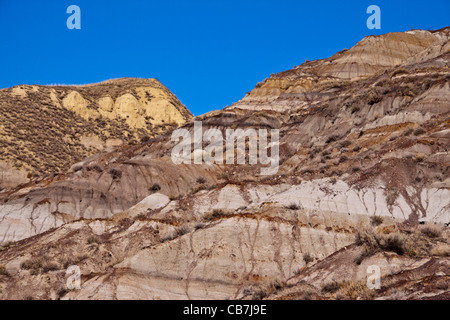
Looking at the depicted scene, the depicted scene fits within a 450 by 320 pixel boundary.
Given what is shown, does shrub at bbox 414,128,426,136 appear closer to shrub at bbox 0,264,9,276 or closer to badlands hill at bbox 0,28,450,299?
badlands hill at bbox 0,28,450,299

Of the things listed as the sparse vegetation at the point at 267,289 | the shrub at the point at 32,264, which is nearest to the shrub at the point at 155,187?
the shrub at the point at 32,264

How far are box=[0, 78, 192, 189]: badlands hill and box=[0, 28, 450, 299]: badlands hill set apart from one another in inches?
895

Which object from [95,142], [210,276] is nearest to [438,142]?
[210,276]

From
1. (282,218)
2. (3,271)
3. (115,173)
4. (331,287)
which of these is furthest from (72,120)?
(331,287)

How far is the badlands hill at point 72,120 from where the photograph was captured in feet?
205

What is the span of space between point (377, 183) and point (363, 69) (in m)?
38.4

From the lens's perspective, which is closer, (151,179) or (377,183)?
(377,183)

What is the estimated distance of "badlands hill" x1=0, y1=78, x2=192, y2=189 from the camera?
62.5 meters

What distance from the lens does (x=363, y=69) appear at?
6050 centimetres

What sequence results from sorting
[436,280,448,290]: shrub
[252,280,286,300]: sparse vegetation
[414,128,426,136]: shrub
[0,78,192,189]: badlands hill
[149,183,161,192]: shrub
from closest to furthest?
[436,280,448,290]: shrub, [252,280,286,300]: sparse vegetation, [414,128,426,136]: shrub, [149,183,161,192]: shrub, [0,78,192,189]: badlands hill

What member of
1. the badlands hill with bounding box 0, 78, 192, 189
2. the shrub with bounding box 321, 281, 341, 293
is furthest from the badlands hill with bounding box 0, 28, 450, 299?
the badlands hill with bounding box 0, 78, 192, 189
